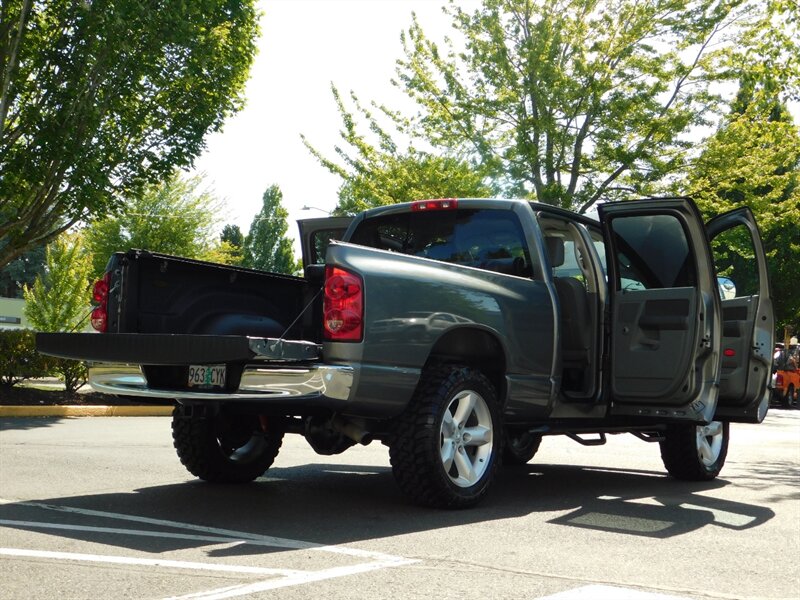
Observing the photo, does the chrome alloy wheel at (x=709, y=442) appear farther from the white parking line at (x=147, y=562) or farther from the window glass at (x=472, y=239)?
the white parking line at (x=147, y=562)

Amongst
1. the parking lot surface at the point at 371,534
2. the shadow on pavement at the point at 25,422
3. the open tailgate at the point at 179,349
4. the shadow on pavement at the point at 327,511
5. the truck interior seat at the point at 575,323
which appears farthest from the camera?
the shadow on pavement at the point at 25,422

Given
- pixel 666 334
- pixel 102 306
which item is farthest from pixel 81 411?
pixel 666 334

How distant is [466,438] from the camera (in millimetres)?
6465

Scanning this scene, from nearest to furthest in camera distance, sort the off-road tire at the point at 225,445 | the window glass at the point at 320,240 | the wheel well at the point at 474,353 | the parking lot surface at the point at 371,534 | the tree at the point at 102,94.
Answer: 1. the parking lot surface at the point at 371,534
2. the wheel well at the point at 474,353
3. the off-road tire at the point at 225,445
4. the window glass at the point at 320,240
5. the tree at the point at 102,94

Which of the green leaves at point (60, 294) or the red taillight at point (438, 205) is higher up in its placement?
the green leaves at point (60, 294)

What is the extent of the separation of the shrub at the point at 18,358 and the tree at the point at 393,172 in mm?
10959

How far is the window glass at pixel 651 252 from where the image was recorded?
7832 mm

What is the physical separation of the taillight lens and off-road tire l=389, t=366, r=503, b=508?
1970 mm

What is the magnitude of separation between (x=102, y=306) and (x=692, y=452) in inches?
183

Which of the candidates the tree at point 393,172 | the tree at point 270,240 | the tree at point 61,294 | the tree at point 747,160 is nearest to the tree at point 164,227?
the tree at point 61,294

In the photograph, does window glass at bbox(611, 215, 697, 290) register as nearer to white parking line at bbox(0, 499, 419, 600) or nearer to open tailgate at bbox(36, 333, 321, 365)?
A: open tailgate at bbox(36, 333, 321, 365)

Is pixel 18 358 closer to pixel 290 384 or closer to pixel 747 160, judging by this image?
pixel 290 384

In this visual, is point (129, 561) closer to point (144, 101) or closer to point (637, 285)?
point (637, 285)

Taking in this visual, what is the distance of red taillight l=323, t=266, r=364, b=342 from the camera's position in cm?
577
